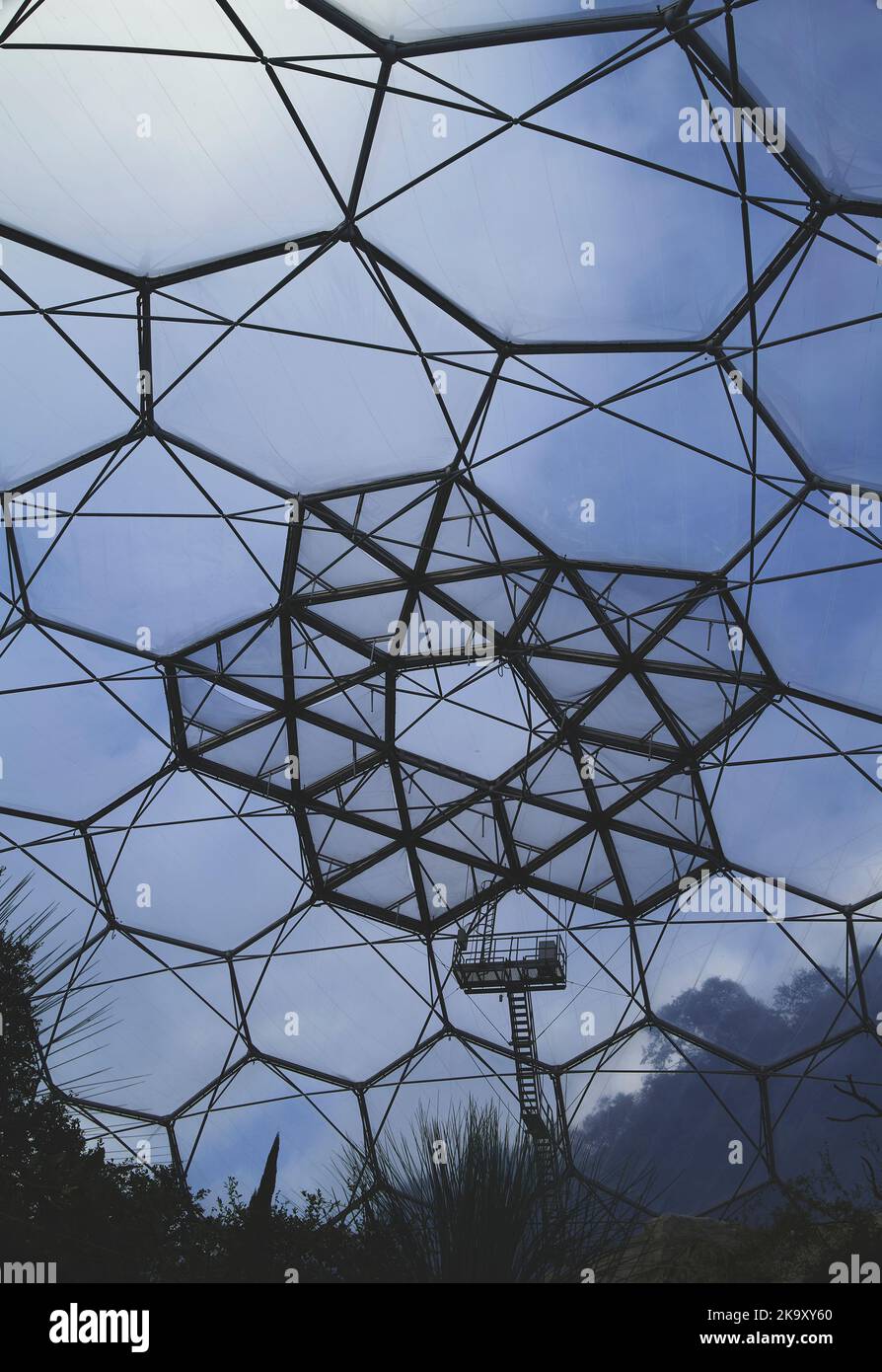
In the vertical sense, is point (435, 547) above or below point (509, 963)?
above

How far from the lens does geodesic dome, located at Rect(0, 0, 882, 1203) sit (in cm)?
1408

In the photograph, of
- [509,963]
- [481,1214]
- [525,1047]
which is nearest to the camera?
[481,1214]

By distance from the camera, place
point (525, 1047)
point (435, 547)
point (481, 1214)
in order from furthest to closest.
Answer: point (525, 1047) → point (435, 547) → point (481, 1214)

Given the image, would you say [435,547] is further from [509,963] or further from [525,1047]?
[525,1047]

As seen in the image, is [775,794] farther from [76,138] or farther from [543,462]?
[76,138]

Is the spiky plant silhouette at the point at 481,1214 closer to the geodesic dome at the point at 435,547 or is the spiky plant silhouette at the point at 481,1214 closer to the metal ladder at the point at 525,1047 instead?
the geodesic dome at the point at 435,547

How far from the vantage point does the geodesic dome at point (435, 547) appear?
46.2 feet

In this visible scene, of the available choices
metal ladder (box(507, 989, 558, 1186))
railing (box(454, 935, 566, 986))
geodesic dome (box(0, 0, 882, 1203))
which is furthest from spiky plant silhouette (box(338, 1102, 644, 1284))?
metal ladder (box(507, 989, 558, 1186))

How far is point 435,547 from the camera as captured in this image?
70.7 ft

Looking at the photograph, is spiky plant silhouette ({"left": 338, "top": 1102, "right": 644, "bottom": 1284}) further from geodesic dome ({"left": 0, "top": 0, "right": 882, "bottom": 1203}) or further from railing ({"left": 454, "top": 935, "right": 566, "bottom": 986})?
railing ({"left": 454, "top": 935, "right": 566, "bottom": 986})

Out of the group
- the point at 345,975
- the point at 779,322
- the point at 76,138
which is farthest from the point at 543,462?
the point at 345,975

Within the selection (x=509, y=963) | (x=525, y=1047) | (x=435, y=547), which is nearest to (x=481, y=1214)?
(x=435, y=547)

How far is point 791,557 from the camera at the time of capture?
20.0 meters

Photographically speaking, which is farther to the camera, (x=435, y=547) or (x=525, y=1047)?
(x=525, y=1047)
